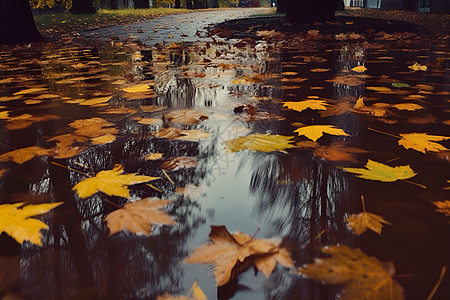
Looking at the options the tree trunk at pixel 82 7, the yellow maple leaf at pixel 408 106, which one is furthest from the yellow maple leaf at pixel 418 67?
the tree trunk at pixel 82 7

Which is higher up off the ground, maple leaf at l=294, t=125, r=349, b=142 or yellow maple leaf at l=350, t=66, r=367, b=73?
yellow maple leaf at l=350, t=66, r=367, b=73

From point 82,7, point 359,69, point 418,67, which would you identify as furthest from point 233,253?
point 82,7

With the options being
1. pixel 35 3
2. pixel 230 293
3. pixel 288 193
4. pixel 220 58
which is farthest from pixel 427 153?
pixel 35 3

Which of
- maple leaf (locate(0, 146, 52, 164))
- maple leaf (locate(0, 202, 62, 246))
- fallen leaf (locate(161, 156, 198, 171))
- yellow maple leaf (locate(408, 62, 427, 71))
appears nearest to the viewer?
maple leaf (locate(0, 202, 62, 246))

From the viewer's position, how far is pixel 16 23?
6660 millimetres

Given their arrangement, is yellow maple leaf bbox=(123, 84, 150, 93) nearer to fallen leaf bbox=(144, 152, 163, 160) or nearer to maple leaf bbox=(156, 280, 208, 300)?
fallen leaf bbox=(144, 152, 163, 160)

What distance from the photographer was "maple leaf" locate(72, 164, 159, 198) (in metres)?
1.17

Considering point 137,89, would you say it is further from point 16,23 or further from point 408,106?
point 16,23

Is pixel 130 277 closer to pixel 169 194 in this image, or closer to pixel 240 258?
pixel 240 258

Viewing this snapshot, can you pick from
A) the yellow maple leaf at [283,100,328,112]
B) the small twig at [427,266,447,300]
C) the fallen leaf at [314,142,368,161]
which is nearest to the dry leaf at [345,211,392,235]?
the small twig at [427,266,447,300]

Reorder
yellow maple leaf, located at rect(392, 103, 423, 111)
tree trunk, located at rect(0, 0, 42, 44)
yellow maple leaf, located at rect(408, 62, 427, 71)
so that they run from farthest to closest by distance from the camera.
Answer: tree trunk, located at rect(0, 0, 42, 44) < yellow maple leaf, located at rect(408, 62, 427, 71) < yellow maple leaf, located at rect(392, 103, 423, 111)

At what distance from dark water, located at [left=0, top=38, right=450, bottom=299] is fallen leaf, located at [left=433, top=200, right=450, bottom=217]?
3cm

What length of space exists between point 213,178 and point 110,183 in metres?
0.36

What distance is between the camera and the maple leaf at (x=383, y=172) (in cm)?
123
